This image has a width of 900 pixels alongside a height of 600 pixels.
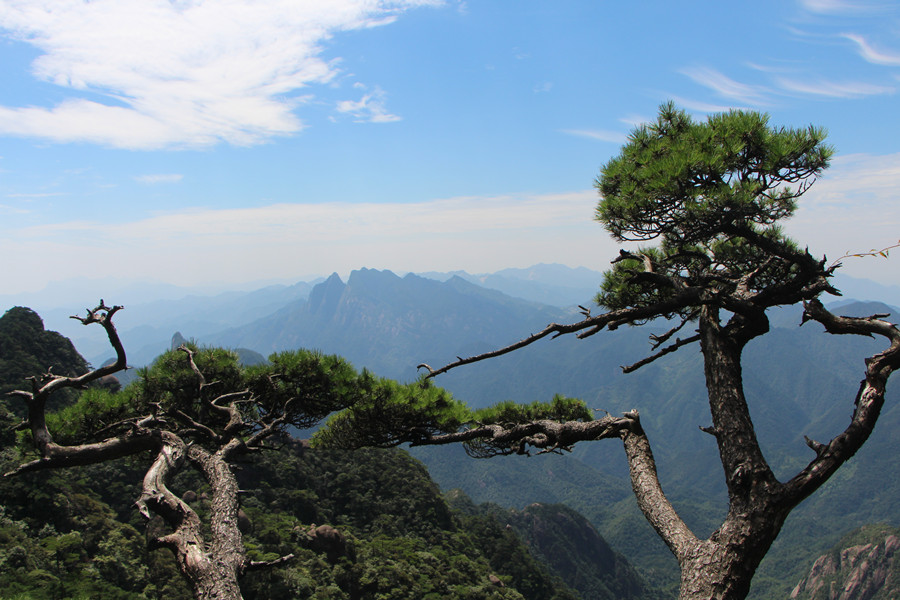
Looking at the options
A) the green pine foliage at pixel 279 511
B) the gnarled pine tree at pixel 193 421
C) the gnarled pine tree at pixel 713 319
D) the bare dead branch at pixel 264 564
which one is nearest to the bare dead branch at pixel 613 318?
the gnarled pine tree at pixel 713 319

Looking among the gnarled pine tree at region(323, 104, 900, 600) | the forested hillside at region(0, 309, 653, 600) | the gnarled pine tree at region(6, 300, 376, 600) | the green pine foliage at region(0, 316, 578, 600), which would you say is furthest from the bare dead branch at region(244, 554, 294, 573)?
the gnarled pine tree at region(323, 104, 900, 600)

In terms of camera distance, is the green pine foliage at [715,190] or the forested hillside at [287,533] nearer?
the green pine foliage at [715,190]

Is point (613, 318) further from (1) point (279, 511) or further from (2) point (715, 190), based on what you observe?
(1) point (279, 511)

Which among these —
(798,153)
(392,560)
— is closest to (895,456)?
(392,560)

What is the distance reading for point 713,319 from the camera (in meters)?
4.80

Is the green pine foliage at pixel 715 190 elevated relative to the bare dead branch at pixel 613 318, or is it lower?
elevated

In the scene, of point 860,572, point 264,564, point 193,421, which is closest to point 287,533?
point 193,421

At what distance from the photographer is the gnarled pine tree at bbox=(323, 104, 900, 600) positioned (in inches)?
141

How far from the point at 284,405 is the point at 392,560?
29.7 meters

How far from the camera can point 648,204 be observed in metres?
5.22

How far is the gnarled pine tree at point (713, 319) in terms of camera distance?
3590 mm

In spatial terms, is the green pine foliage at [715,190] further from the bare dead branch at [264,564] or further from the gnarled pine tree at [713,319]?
the bare dead branch at [264,564]

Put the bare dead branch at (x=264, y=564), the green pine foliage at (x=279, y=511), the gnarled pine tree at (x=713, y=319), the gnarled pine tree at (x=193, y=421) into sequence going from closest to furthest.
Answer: the gnarled pine tree at (x=713, y=319), the bare dead branch at (x=264, y=564), the gnarled pine tree at (x=193, y=421), the green pine foliage at (x=279, y=511)

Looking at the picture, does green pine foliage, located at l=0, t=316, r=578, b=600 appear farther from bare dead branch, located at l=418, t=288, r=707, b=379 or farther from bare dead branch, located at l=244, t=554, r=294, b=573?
bare dead branch, located at l=418, t=288, r=707, b=379
